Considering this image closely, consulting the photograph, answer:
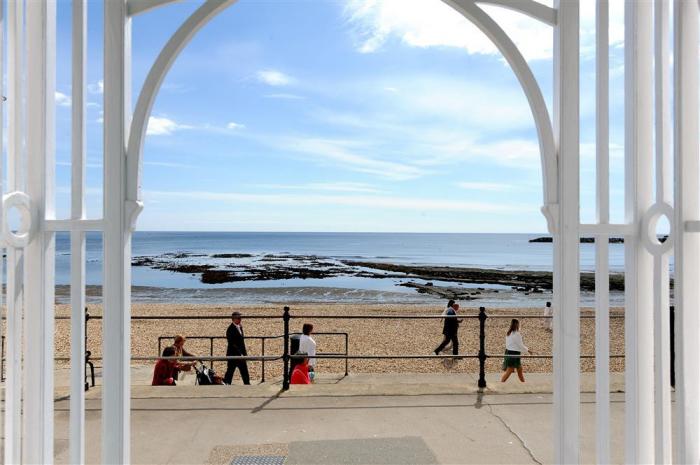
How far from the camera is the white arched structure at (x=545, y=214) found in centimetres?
177

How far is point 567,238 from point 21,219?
2044 millimetres

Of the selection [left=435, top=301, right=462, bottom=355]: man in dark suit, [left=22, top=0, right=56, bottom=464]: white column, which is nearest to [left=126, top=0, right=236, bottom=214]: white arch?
[left=22, top=0, right=56, bottom=464]: white column

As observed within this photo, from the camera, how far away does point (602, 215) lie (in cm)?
186

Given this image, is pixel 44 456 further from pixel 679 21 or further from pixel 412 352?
pixel 412 352

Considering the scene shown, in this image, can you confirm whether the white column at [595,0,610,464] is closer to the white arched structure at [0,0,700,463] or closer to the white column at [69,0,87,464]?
the white arched structure at [0,0,700,463]

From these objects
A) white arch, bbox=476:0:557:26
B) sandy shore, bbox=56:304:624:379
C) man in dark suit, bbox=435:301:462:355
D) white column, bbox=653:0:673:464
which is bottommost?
sandy shore, bbox=56:304:624:379

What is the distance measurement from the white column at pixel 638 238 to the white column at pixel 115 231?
6.42 feet

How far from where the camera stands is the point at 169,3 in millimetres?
1890

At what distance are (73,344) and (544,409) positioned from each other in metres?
4.05

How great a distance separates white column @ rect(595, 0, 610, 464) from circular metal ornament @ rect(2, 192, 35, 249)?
2.14m

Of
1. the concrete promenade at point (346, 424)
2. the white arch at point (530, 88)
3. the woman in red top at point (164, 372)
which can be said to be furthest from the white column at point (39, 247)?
the woman in red top at point (164, 372)

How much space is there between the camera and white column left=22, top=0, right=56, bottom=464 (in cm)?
180

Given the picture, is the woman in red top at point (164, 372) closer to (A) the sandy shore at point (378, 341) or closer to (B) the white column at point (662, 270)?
(A) the sandy shore at point (378, 341)

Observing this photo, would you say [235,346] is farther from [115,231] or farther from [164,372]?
[115,231]
